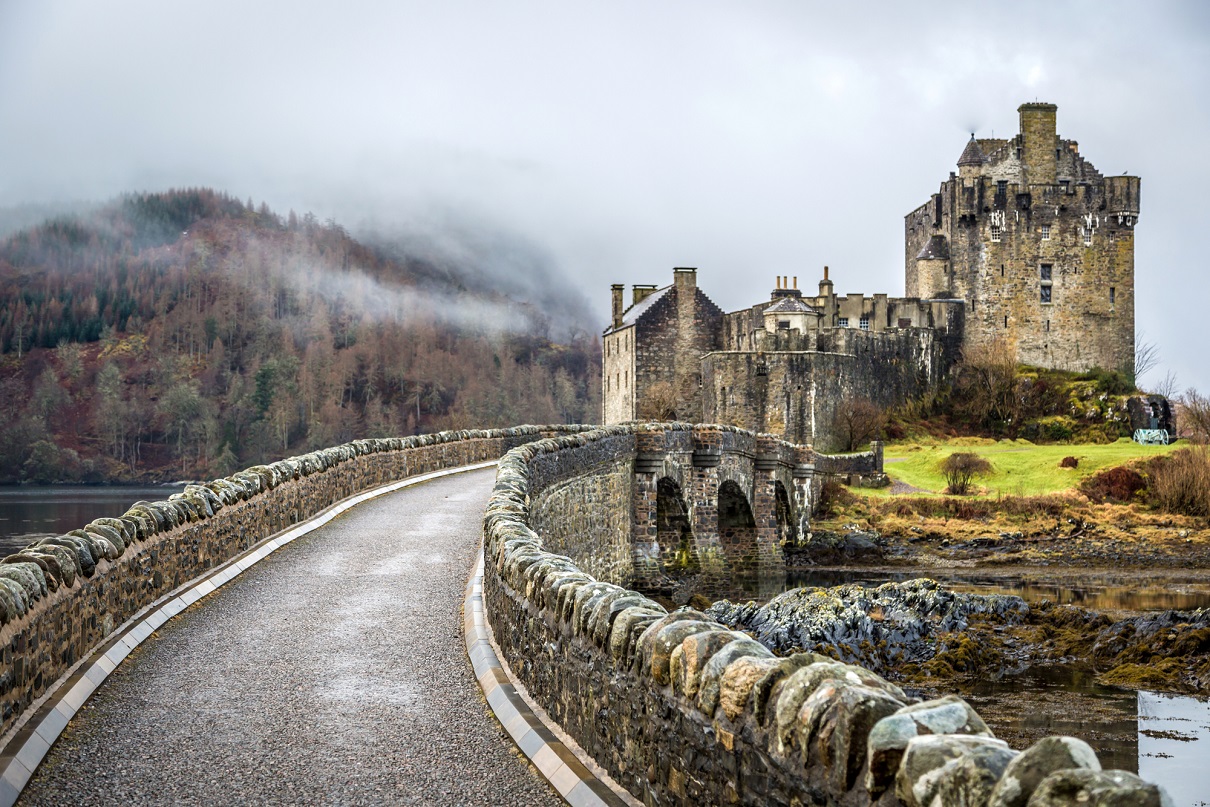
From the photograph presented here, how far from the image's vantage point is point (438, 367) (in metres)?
123

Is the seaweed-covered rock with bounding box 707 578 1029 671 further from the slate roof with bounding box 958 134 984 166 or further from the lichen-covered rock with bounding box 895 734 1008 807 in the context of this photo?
the slate roof with bounding box 958 134 984 166

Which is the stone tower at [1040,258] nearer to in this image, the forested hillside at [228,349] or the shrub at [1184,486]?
the shrub at [1184,486]

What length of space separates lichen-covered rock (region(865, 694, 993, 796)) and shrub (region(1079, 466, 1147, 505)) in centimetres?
4326

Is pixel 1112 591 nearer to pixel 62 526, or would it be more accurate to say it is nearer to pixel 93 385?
pixel 62 526

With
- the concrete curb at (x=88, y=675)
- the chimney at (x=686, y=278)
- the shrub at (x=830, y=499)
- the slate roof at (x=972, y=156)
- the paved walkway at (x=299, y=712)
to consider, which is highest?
the slate roof at (x=972, y=156)

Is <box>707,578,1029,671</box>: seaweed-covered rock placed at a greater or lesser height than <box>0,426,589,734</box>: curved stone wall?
lesser

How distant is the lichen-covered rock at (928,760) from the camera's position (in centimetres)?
383

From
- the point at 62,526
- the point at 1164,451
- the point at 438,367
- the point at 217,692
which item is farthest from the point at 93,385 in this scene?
the point at 217,692

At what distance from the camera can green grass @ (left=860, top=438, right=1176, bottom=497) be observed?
1815 inches

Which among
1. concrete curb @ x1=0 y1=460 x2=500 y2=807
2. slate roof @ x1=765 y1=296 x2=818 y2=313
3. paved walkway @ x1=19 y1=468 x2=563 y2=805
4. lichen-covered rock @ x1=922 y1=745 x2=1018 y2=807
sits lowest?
paved walkway @ x1=19 y1=468 x2=563 y2=805

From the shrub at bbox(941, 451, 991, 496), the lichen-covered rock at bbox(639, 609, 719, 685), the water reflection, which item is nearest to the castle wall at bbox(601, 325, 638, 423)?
the shrub at bbox(941, 451, 991, 496)

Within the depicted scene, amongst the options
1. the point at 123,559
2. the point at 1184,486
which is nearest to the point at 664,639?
the point at 123,559

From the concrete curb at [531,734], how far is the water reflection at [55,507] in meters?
29.2

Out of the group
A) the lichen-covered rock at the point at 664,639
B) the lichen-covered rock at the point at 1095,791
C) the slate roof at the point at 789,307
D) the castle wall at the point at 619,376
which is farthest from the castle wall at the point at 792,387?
the lichen-covered rock at the point at 1095,791
